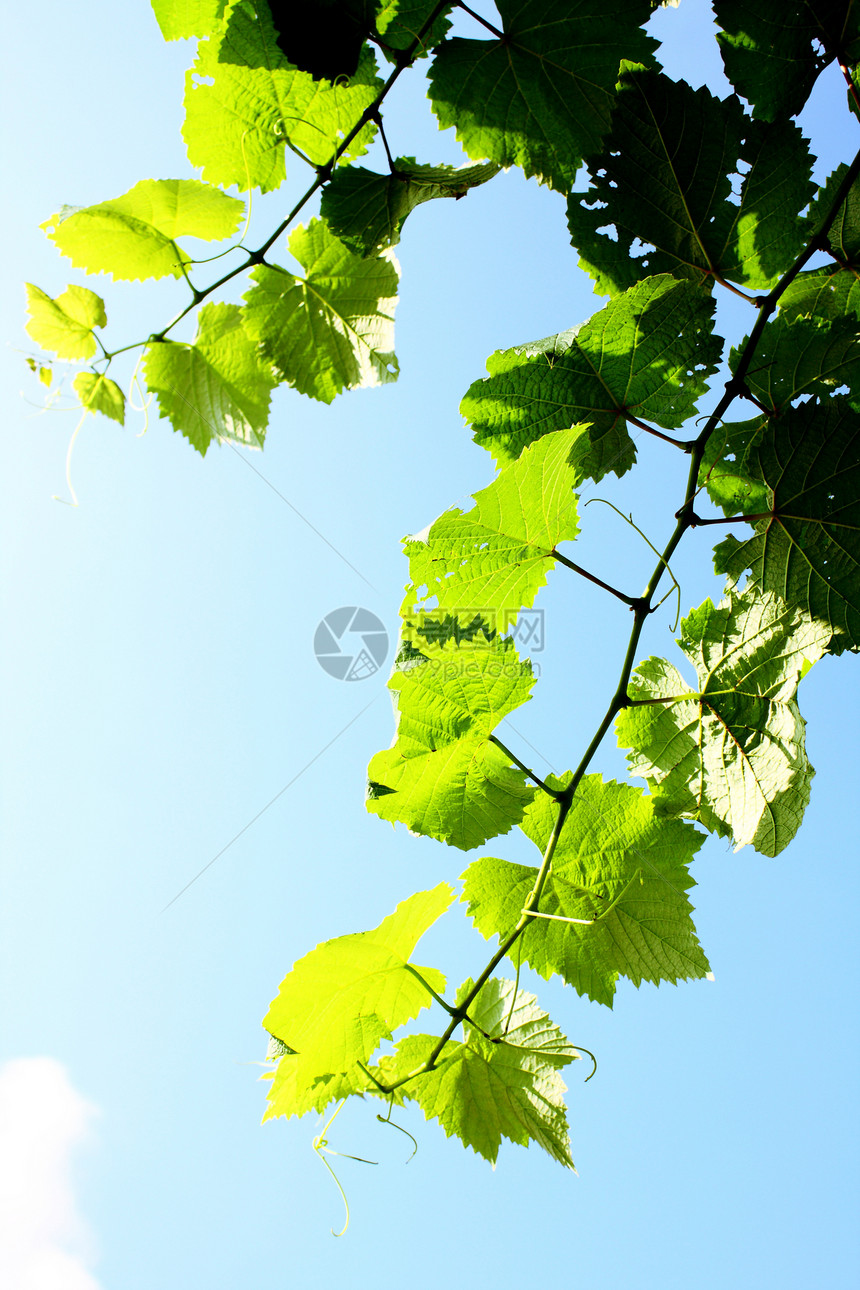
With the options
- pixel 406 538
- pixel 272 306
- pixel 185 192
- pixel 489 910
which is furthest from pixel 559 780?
pixel 185 192

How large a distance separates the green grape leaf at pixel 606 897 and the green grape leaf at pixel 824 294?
618 mm

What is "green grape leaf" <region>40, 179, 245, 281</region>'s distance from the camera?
783 millimetres

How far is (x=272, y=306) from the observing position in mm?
879

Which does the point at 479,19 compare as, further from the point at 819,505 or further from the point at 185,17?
the point at 819,505

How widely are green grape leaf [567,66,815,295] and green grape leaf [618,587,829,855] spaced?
39 cm

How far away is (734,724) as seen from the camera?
2.94 ft

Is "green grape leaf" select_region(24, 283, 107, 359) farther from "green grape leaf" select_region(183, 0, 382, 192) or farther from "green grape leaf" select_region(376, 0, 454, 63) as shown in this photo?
"green grape leaf" select_region(376, 0, 454, 63)

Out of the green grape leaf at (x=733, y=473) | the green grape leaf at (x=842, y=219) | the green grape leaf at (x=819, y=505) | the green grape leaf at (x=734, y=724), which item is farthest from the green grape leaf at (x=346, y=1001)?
the green grape leaf at (x=842, y=219)

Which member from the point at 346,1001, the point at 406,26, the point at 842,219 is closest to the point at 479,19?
the point at 406,26

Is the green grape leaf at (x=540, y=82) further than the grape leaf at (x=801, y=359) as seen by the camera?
No

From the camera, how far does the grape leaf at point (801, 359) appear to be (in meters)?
0.89

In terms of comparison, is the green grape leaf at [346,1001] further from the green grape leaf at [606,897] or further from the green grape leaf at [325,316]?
the green grape leaf at [325,316]

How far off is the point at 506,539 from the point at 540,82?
1.44ft

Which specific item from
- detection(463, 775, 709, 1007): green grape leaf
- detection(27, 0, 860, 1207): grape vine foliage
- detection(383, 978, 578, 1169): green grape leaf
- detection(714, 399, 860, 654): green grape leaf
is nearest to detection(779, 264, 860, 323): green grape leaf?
detection(27, 0, 860, 1207): grape vine foliage
